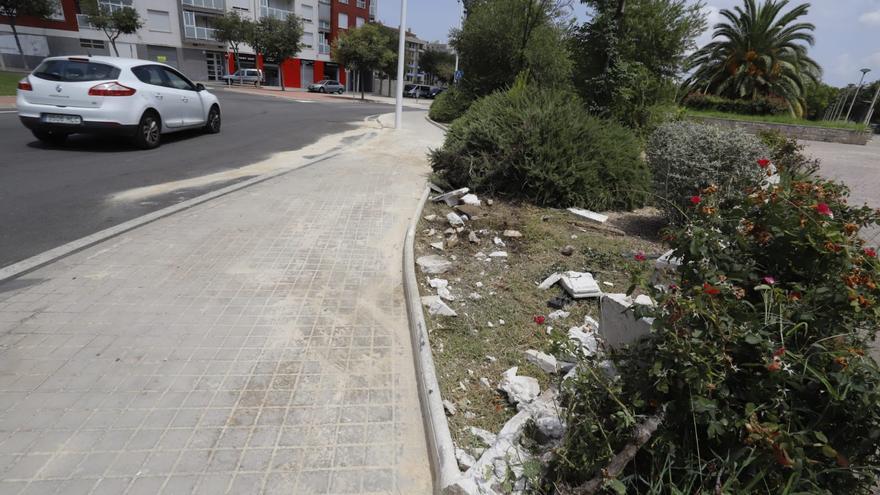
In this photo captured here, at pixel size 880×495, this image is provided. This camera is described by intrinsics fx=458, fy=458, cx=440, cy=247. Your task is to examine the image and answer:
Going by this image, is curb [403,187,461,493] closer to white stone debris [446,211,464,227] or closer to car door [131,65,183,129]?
white stone debris [446,211,464,227]

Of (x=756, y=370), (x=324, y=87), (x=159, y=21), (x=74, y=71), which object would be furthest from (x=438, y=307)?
(x=159, y=21)

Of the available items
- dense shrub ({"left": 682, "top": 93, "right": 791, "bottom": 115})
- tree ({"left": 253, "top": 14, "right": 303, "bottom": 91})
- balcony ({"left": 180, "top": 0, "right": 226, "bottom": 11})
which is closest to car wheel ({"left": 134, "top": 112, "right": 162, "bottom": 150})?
dense shrub ({"left": 682, "top": 93, "right": 791, "bottom": 115})

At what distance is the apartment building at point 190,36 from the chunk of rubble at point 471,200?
45.9m

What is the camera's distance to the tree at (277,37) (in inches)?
1718

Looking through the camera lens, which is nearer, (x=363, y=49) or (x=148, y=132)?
(x=148, y=132)

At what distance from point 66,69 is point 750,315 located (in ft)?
37.8

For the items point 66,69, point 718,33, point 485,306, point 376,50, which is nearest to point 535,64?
point 66,69

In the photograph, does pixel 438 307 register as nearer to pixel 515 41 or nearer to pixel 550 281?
pixel 550 281

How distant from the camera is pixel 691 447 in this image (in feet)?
5.91

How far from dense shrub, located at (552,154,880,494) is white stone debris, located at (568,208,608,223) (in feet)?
14.3

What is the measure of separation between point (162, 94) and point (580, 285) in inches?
399

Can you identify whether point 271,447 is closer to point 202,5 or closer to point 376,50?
point 376,50

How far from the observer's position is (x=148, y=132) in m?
9.69

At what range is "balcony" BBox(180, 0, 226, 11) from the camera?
46812 millimetres
